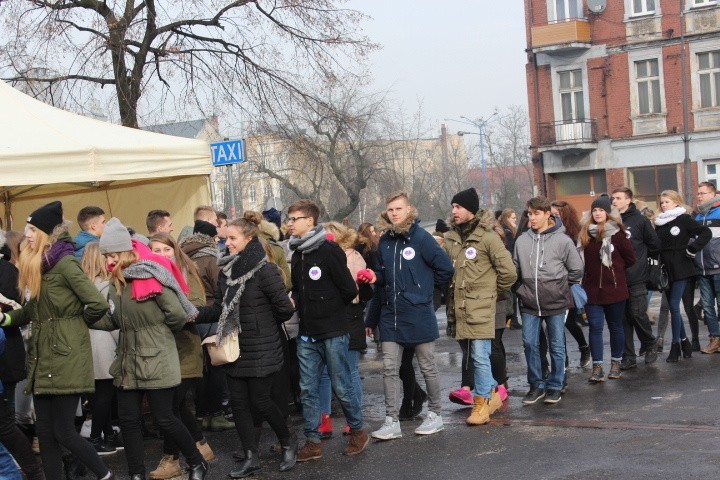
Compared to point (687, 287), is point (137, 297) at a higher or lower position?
higher

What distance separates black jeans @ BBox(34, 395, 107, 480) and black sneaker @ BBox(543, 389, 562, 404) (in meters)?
4.11

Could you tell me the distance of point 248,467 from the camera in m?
7.29

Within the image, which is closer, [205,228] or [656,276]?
[205,228]

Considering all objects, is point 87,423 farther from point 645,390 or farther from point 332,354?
point 645,390

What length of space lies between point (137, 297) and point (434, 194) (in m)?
58.5

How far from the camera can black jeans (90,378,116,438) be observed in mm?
7852

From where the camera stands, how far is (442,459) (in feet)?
24.1

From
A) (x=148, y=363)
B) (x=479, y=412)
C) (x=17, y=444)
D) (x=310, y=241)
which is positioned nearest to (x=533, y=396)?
(x=479, y=412)

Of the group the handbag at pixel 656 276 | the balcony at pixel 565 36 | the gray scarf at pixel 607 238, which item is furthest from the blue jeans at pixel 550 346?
the balcony at pixel 565 36

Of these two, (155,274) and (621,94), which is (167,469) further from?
(621,94)

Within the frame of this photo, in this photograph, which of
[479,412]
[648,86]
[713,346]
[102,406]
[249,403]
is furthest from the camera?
[648,86]

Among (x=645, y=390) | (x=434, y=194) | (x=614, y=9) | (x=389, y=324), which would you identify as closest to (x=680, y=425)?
(x=645, y=390)

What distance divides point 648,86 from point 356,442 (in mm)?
34333

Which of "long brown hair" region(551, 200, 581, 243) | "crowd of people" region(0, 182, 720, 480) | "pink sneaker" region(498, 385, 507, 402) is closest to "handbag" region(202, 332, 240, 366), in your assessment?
"crowd of people" region(0, 182, 720, 480)
